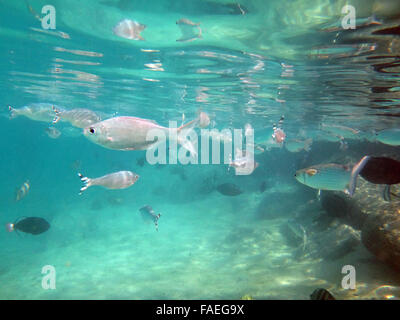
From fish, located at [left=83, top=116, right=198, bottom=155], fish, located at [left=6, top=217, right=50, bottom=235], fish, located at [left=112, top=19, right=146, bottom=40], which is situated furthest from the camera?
fish, located at [left=112, top=19, right=146, bottom=40]

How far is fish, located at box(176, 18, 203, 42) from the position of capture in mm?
9125

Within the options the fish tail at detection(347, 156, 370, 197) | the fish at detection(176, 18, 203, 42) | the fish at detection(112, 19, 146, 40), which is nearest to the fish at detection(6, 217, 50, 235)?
the fish at detection(112, 19, 146, 40)

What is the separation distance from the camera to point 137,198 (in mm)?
29344

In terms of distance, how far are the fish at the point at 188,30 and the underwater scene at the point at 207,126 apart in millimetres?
69

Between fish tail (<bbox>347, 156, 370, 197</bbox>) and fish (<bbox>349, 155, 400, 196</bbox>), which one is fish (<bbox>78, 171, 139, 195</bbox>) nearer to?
fish tail (<bbox>347, 156, 370, 197</bbox>)

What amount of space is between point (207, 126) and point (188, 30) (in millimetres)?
4616

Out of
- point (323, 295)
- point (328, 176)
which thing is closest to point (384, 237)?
point (323, 295)

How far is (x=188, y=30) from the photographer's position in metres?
9.68

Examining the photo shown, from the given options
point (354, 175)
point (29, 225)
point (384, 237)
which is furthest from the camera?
point (29, 225)

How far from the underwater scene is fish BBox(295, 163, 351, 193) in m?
0.03

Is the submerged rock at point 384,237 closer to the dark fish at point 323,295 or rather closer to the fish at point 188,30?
the dark fish at point 323,295

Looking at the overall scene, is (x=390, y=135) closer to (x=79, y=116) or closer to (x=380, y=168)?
(x=380, y=168)

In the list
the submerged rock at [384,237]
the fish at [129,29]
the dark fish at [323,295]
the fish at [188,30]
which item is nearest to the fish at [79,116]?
the fish at [129,29]

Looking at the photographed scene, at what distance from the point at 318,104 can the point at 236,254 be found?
14.0 meters
